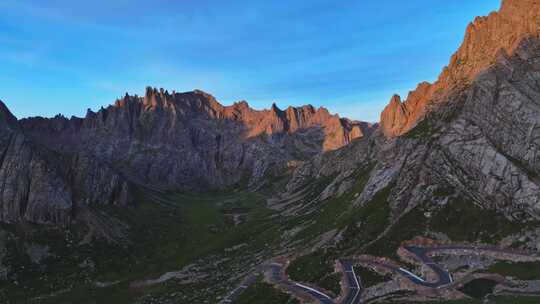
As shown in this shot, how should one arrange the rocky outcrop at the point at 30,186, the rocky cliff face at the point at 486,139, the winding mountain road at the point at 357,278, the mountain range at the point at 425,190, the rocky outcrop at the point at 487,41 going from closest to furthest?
1. the winding mountain road at the point at 357,278
2. the mountain range at the point at 425,190
3. the rocky cliff face at the point at 486,139
4. the rocky outcrop at the point at 487,41
5. the rocky outcrop at the point at 30,186

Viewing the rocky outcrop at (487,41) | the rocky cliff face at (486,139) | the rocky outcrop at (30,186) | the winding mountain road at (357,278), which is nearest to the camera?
the winding mountain road at (357,278)

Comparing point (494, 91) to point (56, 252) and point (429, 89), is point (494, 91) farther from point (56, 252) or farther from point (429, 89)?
point (56, 252)

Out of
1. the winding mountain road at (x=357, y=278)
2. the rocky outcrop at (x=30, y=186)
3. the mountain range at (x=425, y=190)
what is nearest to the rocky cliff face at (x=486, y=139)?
the mountain range at (x=425, y=190)

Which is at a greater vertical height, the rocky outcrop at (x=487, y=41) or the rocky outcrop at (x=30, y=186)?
the rocky outcrop at (x=487, y=41)

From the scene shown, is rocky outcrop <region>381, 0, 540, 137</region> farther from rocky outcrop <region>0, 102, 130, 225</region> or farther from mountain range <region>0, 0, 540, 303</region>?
rocky outcrop <region>0, 102, 130, 225</region>

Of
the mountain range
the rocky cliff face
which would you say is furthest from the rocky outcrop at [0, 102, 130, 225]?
the rocky cliff face

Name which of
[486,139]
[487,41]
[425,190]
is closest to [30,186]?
[425,190]

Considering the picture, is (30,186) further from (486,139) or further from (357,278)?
(486,139)

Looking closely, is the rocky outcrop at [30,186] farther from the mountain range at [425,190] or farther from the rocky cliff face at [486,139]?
the rocky cliff face at [486,139]

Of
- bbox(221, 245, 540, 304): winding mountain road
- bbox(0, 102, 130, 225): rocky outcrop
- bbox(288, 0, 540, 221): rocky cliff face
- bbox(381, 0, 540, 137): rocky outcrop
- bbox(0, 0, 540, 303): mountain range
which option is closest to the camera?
bbox(221, 245, 540, 304): winding mountain road
